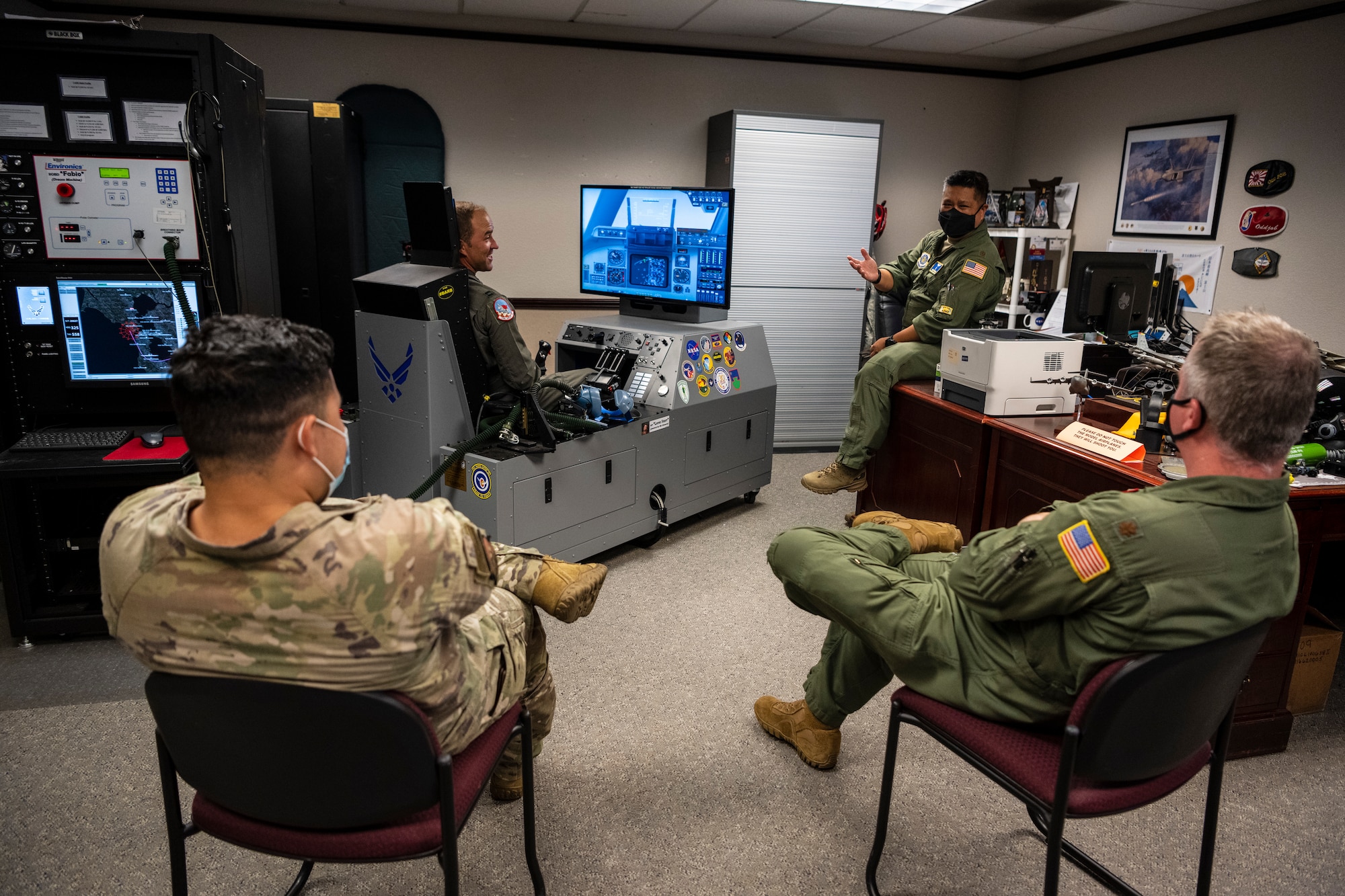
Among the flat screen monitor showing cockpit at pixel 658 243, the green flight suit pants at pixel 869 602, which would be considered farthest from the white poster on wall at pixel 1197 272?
the green flight suit pants at pixel 869 602

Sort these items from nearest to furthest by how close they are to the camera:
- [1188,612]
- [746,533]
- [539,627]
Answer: [1188,612] → [539,627] → [746,533]

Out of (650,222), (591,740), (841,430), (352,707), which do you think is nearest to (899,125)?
(841,430)

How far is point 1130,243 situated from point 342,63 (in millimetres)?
4671

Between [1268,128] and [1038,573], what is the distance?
399 cm

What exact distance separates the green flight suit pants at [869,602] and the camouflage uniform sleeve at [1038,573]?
0.53 ft

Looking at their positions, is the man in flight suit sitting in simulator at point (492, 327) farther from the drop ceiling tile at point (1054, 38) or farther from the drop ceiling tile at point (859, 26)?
the drop ceiling tile at point (1054, 38)

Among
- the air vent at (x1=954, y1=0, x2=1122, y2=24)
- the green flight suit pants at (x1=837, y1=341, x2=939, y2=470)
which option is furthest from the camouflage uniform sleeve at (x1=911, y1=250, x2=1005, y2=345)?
the air vent at (x1=954, y1=0, x2=1122, y2=24)

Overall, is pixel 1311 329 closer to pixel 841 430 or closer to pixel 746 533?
pixel 841 430

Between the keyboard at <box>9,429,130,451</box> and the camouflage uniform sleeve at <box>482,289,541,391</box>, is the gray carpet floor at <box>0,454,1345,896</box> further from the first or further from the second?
the camouflage uniform sleeve at <box>482,289,541,391</box>

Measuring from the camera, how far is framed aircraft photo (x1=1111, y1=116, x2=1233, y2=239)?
433 cm

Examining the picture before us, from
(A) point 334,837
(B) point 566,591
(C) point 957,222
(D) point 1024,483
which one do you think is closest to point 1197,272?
(C) point 957,222

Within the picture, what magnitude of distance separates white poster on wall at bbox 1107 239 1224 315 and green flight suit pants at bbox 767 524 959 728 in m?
3.33

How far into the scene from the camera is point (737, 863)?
1892 millimetres

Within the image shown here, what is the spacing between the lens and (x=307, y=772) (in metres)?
1.16
